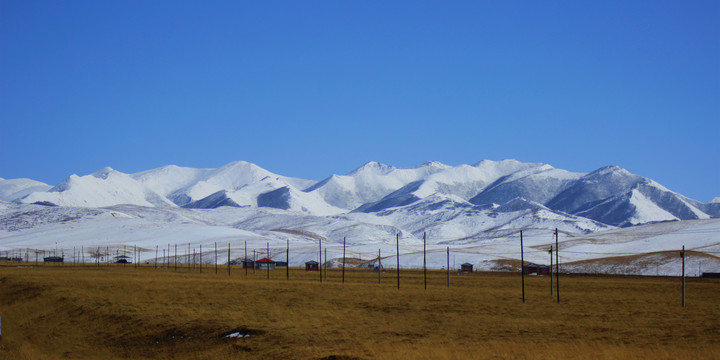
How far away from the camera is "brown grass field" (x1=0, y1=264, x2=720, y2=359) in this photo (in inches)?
1501

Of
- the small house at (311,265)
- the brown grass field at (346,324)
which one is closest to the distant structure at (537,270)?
the small house at (311,265)

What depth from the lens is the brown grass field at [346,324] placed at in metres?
38.1

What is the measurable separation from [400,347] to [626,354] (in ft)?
35.7

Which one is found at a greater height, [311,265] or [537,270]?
[311,265]

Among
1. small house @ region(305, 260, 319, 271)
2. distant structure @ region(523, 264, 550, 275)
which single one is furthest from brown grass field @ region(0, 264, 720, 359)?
small house @ region(305, 260, 319, 271)

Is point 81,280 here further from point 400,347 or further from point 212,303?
point 400,347

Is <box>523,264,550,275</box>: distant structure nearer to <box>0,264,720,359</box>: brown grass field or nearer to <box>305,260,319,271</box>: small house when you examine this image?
<box>305,260,319,271</box>: small house

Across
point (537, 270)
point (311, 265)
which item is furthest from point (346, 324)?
point (311, 265)

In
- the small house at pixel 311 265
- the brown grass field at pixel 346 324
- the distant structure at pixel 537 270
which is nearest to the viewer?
the brown grass field at pixel 346 324

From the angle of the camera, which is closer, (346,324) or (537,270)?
(346,324)

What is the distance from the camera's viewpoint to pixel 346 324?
47.3m

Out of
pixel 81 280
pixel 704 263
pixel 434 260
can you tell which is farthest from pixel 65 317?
pixel 434 260

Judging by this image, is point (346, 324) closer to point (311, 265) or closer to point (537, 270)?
point (537, 270)

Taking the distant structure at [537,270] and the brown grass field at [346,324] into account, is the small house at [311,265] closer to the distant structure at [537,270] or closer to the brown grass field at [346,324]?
the distant structure at [537,270]
